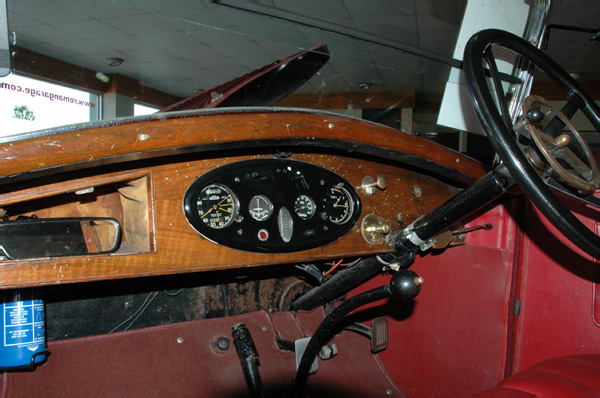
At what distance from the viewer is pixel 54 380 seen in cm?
162

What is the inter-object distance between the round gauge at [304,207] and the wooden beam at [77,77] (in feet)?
1.86

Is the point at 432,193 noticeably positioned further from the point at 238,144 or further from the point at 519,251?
the point at 238,144

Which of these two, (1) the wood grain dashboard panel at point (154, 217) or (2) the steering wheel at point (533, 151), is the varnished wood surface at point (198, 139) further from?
(2) the steering wheel at point (533, 151)

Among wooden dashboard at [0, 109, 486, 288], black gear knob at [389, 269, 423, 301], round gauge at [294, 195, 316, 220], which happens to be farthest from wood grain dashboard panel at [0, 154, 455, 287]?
black gear knob at [389, 269, 423, 301]

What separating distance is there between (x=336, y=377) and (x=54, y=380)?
119 centimetres

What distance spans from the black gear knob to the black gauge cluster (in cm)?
27

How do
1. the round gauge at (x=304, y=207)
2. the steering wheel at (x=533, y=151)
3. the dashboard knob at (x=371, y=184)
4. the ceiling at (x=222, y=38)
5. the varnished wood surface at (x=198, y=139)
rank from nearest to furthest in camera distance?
1. the varnished wood surface at (x=198, y=139)
2. the steering wheel at (x=533, y=151)
3. the ceiling at (x=222, y=38)
4. the round gauge at (x=304, y=207)
5. the dashboard knob at (x=371, y=184)

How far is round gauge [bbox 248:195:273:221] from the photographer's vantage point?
1.35 m

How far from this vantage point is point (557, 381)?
44.8 inches

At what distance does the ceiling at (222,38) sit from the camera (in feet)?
3.94

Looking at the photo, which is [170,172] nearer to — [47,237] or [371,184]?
[47,237]

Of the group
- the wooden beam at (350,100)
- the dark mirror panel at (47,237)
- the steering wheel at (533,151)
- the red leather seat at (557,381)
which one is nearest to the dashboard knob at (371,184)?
the wooden beam at (350,100)

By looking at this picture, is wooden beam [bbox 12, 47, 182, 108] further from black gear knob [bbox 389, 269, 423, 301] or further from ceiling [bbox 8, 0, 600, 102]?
black gear knob [bbox 389, 269, 423, 301]

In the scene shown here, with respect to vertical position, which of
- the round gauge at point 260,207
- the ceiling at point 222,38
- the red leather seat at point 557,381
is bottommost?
the red leather seat at point 557,381
